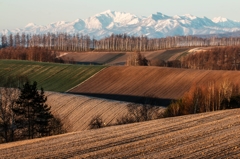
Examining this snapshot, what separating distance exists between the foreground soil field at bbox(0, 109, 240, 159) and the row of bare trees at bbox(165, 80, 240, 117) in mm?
14875

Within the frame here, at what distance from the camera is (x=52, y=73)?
294ft

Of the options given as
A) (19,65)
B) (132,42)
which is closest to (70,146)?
(19,65)

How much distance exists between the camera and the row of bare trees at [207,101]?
43.8m

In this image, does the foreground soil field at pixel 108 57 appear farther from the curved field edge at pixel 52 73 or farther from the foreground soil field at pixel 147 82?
the foreground soil field at pixel 147 82

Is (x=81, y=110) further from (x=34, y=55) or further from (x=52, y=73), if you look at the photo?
(x=34, y=55)

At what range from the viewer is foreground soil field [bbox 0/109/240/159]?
19625 mm

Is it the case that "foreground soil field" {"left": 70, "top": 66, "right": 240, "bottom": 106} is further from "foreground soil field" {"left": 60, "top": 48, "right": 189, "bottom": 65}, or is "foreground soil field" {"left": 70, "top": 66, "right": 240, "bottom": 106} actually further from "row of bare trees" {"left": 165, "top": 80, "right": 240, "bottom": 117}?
"foreground soil field" {"left": 60, "top": 48, "right": 189, "bottom": 65}

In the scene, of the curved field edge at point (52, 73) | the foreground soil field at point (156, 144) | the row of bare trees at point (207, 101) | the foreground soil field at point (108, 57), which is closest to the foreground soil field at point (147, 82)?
the curved field edge at point (52, 73)

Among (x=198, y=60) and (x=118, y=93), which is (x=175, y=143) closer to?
(x=118, y=93)

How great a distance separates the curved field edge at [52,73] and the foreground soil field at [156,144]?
162ft

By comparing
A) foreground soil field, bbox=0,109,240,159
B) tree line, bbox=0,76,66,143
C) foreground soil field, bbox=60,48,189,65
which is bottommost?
foreground soil field, bbox=60,48,189,65

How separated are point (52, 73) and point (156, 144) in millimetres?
69764

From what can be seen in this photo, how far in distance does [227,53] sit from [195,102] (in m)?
73.6

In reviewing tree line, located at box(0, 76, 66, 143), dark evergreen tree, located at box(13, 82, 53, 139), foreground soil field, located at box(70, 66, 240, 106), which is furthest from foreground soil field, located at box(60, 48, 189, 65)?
dark evergreen tree, located at box(13, 82, 53, 139)
